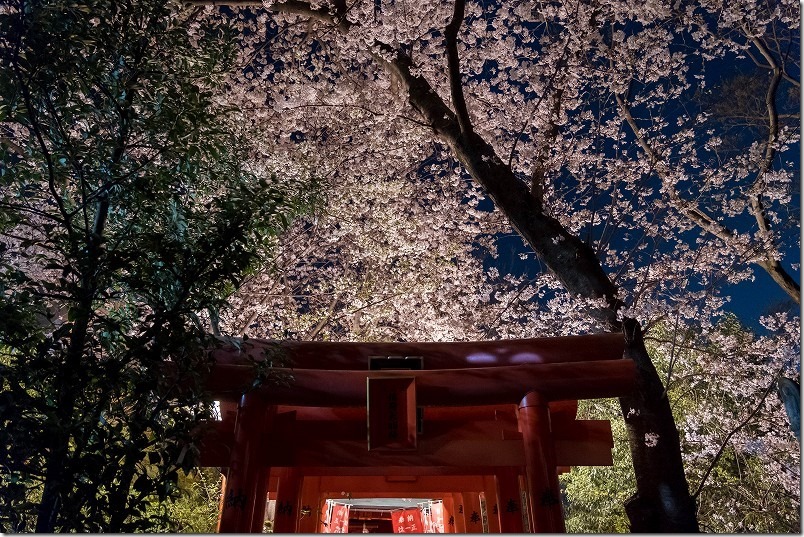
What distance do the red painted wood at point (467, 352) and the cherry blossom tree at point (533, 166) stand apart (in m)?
0.62

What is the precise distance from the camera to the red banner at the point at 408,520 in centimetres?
1459

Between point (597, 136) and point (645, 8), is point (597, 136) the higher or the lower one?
the lower one

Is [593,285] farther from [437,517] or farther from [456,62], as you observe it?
[437,517]

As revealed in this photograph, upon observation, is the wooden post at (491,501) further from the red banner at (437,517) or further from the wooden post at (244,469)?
the red banner at (437,517)

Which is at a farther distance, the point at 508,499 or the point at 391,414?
the point at 508,499

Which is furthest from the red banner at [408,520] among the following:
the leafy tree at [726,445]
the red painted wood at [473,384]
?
the red painted wood at [473,384]

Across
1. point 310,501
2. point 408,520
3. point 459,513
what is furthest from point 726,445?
point 408,520

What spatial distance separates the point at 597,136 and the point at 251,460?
6926mm

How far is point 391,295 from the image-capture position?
35.8 ft

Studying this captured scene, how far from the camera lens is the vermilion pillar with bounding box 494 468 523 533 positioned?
19.0ft

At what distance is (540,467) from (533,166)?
165 inches

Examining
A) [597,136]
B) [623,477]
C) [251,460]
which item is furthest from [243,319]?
[623,477]

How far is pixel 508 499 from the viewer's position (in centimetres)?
596

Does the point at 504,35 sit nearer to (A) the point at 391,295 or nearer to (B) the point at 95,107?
(A) the point at 391,295
